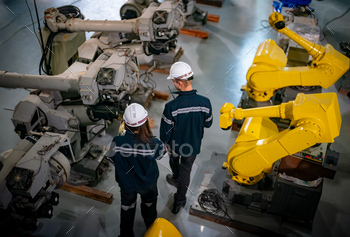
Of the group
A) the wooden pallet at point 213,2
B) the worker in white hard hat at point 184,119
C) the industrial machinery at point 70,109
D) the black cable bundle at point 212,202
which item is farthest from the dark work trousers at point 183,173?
the wooden pallet at point 213,2

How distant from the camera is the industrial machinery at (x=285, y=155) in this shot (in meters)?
2.61

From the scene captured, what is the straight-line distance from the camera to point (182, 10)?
18.1 ft

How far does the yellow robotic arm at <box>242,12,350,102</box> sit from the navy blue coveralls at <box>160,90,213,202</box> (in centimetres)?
153

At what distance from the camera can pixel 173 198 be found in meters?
3.75

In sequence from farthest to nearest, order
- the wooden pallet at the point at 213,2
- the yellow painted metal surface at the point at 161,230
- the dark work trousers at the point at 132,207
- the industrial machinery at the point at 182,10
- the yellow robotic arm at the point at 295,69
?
the wooden pallet at the point at 213,2 < the industrial machinery at the point at 182,10 < the yellow robotic arm at the point at 295,69 < the dark work trousers at the point at 132,207 < the yellow painted metal surface at the point at 161,230

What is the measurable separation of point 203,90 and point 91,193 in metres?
2.89

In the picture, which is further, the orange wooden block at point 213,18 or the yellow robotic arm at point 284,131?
the orange wooden block at point 213,18

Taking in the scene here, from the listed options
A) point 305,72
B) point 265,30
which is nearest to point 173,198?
point 305,72

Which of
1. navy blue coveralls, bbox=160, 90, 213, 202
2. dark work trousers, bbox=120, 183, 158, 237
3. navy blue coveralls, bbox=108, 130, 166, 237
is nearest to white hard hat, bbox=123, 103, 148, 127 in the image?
navy blue coveralls, bbox=108, 130, 166, 237

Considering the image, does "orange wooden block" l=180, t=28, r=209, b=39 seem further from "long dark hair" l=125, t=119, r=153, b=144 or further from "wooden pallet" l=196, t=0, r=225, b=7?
"long dark hair" l=125, t=119, r=153, b=144

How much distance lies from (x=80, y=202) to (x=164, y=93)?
2439 millimetres

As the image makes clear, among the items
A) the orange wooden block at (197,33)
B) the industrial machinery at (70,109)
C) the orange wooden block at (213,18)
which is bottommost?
the orange wooden block at (197,33)

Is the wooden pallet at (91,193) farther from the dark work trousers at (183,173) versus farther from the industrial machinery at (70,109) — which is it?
the dark work trousers at (183,173)

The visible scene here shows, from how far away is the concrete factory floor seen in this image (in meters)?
3.44
